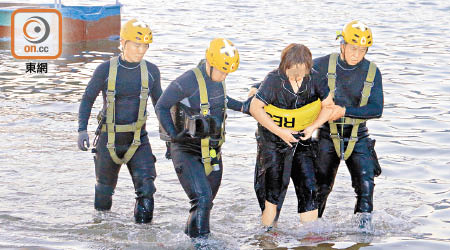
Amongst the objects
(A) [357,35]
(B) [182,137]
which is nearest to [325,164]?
(A) [357,35]

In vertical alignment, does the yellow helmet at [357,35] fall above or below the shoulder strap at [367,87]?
above

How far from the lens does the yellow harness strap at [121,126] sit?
807 centimetres

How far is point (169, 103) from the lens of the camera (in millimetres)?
7461

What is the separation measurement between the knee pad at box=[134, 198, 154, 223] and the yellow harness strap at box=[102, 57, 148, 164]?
0.48m

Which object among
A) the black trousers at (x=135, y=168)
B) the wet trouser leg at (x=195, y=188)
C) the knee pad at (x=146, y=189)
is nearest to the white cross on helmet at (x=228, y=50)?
the wet trouser leg at (x=195, y=188)

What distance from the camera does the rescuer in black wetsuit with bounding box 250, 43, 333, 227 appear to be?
25.4 feet

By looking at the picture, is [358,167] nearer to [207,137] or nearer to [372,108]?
[372,108]

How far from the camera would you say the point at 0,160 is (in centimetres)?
1162

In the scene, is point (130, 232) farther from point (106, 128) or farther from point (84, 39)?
point (84, 39)

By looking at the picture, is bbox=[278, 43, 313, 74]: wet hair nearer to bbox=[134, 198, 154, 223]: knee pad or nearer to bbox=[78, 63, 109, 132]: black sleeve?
bbox=[78, 63, 109, 132]: black sleeve

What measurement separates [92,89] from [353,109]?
271 centimetres

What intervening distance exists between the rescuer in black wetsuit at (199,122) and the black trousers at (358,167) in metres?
1.30

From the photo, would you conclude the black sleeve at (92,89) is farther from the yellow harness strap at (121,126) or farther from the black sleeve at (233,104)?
the black sleeve at (233,104)

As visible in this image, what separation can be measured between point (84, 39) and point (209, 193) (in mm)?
18604
